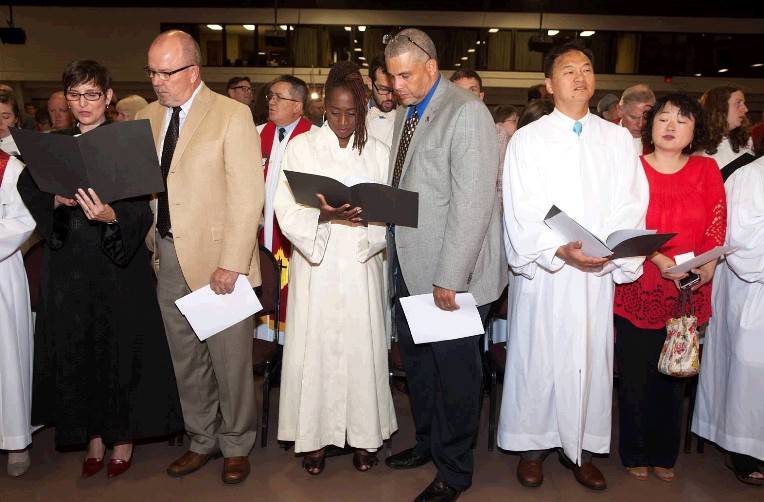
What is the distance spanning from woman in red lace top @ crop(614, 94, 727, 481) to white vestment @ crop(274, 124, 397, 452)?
3.90ft

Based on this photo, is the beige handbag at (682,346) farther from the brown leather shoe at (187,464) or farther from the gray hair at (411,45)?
the brown leather shoe at (187,464)

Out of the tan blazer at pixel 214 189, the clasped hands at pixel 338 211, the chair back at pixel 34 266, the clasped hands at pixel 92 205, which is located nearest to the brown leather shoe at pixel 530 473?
the clasped hands at pixel 338 211

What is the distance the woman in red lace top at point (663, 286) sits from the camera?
3035 mm

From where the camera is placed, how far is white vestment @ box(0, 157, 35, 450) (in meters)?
3.01

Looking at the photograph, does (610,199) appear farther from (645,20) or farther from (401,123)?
(645,20)

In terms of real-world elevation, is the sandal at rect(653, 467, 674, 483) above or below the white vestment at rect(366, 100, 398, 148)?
below

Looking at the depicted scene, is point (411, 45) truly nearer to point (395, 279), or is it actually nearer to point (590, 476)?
point (395, 279)

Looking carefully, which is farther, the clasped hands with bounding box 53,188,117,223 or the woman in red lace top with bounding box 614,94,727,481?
the woman in red lace top with bounding box 614,94,727,481

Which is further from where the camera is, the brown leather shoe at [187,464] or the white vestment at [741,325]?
the brown leather shoe at [187,464]

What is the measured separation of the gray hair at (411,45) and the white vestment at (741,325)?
1.62 metres

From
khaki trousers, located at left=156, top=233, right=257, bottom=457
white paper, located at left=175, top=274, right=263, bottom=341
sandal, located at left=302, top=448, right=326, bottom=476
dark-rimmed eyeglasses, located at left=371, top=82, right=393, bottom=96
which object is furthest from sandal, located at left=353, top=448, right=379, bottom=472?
dark-rimmed eyeglasses, located at left=371, top=82, right=393, bottom=96

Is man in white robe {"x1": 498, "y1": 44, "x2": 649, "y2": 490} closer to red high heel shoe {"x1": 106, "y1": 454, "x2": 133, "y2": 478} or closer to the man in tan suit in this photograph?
the man in tan suit

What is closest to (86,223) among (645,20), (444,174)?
(444,174)

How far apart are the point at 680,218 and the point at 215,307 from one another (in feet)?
7.11
